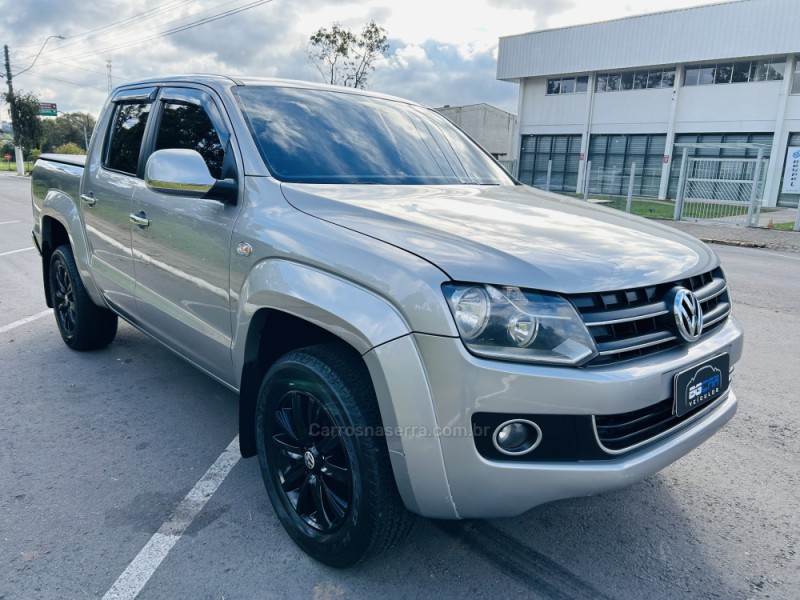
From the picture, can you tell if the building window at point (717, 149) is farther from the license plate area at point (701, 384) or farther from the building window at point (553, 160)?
the license plate area at point (701, 384)

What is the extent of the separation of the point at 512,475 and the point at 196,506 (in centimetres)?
159

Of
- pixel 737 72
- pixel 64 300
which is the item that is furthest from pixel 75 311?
pixel 737 72

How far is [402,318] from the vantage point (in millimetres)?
1964

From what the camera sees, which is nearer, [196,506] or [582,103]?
[196,506]

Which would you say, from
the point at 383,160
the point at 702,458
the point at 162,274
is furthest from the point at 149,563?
the point at 702,458

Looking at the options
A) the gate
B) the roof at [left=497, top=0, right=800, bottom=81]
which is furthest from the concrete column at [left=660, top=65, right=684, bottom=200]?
the gate

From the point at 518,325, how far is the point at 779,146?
28639mm

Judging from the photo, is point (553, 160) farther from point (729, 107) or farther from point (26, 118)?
point (26, 118)

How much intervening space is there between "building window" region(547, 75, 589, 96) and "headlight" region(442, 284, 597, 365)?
1305 inches

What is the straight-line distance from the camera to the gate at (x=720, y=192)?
16.6m

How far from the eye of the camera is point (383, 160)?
3148mm

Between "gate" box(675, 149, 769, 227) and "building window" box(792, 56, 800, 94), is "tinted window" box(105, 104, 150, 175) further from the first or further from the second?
"building window" box(792, 56, 800, 94)

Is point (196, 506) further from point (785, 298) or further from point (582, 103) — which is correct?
point (582, 103)

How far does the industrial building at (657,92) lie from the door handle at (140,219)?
22525 mm
